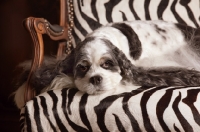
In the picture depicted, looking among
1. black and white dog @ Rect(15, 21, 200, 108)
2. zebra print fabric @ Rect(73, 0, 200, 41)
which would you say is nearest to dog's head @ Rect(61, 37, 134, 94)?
black and white dog @ Rect(15, 21, 200, 108)

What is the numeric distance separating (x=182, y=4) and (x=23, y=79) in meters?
→ 1.00

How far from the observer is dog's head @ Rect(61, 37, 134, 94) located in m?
1.21

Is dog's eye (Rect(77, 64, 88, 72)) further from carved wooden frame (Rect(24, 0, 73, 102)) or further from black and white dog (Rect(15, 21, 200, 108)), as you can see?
carved wooden frame (Rect(24, 0, 73, 102))

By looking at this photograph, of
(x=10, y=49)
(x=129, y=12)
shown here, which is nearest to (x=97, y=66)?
(x=129, y=12)

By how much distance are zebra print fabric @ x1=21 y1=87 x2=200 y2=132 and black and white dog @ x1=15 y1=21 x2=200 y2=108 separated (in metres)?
0.08

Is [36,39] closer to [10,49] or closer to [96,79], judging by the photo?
[96,79]

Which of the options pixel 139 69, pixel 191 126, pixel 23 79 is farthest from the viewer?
pixel 23 79

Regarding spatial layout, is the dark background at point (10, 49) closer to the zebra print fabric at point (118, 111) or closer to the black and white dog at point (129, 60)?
the black and white dog at point (129, 60)

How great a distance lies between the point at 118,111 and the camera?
1.08 meters

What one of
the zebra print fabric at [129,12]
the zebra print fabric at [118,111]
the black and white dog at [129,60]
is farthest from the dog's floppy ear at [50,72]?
the zebra print fabric at [129,12]

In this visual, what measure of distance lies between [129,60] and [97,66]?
0.17 meters

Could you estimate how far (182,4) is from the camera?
182 cm

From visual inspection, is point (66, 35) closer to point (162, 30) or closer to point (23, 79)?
point (23, 79)

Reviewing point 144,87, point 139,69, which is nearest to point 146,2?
point 139,69
